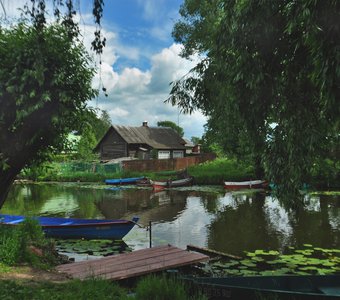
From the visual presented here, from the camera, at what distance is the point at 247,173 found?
112 feet

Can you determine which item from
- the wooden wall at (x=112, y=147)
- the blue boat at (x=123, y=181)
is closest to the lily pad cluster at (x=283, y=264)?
the blue boat at (x=123, y=181)

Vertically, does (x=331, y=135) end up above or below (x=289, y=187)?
above

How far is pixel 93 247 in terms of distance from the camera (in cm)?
1299

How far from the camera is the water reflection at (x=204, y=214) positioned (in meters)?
14.1

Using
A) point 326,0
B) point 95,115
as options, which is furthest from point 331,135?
point 95,115

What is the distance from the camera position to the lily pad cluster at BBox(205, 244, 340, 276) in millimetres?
10023

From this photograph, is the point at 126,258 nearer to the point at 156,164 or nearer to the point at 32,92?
the point at 32,92

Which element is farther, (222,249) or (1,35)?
(222,249)

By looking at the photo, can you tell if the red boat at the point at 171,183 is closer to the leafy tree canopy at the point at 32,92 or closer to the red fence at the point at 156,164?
the red fence at the point at 156,164

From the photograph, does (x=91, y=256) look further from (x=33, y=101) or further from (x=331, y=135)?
(x=331, y=135)

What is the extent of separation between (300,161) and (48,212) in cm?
1888

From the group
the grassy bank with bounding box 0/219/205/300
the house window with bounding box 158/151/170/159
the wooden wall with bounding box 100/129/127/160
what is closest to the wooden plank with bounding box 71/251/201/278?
the grassy bank with bounding box 0/219/205/300

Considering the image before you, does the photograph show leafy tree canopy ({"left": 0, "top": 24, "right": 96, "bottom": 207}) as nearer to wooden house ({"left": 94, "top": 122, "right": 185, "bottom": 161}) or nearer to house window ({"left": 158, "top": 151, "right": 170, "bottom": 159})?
wooden house ({"left": 94, "top": 122, "right": 185, "bottom": 161})

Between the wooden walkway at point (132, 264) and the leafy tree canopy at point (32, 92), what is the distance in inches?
105
